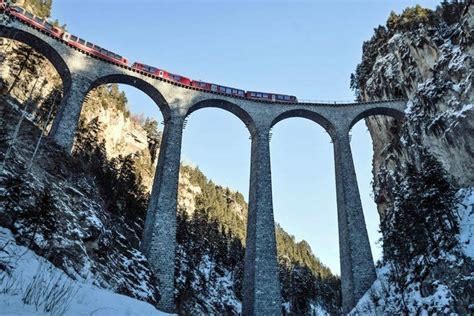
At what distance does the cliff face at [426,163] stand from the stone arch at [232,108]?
15101 mm

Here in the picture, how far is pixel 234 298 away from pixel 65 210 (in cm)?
3867

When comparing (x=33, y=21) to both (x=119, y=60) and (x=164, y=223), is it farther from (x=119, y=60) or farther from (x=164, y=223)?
(x=164, y=223)

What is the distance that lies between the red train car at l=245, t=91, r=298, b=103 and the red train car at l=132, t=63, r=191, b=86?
6.50 meters

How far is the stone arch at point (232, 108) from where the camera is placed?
36.2m

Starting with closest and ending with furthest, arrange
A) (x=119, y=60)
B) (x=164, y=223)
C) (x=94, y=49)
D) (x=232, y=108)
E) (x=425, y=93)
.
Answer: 1. (x=164, y=223)
2. (x=94, y=49)
3. (x=119, y=60)
4. (x=425, y=93)
5. (x=232, y=108)

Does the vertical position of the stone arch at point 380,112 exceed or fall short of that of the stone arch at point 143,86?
it exceeds it

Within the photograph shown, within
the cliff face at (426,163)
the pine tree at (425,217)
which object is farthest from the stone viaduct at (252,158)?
the pine tree at (425,217)

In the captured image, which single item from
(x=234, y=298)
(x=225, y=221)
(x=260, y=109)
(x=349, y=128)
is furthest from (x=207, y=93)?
(x=225, y=221)

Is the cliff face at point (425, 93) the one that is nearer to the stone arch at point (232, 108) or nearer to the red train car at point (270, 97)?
the red train car at point (270, 97)

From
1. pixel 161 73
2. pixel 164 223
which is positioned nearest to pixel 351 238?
pixel 164 223

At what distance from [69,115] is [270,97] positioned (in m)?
19.8

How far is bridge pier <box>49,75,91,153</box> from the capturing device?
1065 inches

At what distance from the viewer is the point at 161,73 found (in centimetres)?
3516

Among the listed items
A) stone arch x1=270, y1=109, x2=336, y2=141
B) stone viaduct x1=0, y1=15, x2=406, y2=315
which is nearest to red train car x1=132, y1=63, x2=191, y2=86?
stone viaduct x1=0, y1=15, x2=406, y2=315
